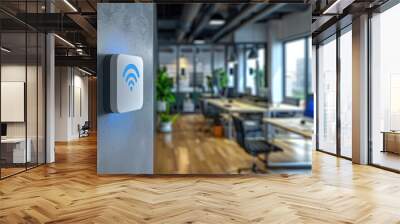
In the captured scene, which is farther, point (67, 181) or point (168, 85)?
point (168, 85)

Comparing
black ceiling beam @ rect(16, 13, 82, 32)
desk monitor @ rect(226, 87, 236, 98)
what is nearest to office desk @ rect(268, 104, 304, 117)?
desk monitor @ rect(226, 87, 236, 98)

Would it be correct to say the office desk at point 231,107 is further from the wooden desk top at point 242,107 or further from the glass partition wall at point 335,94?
the glass partition wall at point 335,94

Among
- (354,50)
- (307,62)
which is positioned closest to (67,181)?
(307,62)

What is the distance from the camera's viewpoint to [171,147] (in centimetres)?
560

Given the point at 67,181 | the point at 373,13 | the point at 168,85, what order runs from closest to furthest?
the point at 67,181 < the point at 168,85 < the point at 373,13

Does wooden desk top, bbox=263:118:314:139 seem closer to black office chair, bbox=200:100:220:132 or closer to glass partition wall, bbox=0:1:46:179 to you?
black office chair, bbox=200:100:220:132

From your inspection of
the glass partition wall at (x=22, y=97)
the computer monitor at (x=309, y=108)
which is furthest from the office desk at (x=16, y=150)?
the computer monitor at (x=309, y=108)

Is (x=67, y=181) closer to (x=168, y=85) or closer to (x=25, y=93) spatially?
(x=25, y=93)

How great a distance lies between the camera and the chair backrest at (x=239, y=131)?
5463 mm

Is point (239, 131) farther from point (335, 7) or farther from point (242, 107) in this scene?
point (335, 7)

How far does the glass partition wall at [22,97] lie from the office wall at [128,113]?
0.79 metres

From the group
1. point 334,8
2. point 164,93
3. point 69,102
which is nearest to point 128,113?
point 164,93

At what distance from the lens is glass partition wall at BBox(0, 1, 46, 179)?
5.52 m

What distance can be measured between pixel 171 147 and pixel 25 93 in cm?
196
